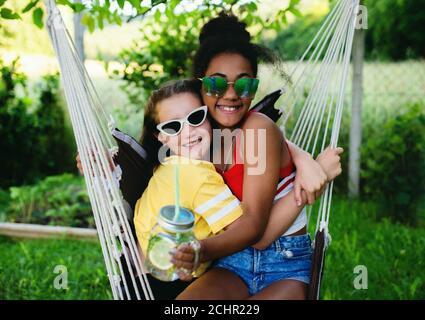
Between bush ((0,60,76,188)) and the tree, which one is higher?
the tree

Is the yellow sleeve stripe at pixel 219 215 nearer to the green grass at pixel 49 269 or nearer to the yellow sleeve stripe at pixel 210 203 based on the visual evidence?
the yellow sleeve stripe at pixel 210 203

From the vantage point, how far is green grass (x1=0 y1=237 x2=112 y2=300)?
2.66m

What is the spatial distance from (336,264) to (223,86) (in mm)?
1572

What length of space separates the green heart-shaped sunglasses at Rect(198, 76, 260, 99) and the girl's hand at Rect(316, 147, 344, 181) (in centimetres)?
30

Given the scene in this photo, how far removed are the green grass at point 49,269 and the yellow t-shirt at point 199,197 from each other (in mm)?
1083

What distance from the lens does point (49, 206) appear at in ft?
Answer: 12.6

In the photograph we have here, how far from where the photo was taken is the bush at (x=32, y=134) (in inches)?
166

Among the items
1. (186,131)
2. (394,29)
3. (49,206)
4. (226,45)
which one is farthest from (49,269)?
(394,29)

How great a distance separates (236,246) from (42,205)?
8.65 feet

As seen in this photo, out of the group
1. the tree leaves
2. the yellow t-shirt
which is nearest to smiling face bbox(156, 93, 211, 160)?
the yellow t-shirt

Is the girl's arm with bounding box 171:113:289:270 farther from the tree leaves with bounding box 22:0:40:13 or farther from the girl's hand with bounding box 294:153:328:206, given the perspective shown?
the tree leaves with bounding box 22:0:40:13

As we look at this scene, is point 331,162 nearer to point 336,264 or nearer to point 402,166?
point 336,264

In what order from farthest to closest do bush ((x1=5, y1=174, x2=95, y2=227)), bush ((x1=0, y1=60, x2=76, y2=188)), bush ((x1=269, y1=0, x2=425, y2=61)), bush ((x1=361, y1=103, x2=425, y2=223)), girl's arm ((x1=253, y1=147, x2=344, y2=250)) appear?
bush ((x1=269, y1=0, x2=425, y2=61))
bush ((x1=0, y1=60, x2=76, y2=188))
bush ((x1=5, y1=174, x2=95, y2=227))
bush ((x1=361, y1=103, x2=425, y2=223))
girl's arm ((x1=253, y1=147, x2=344, y2=250))
